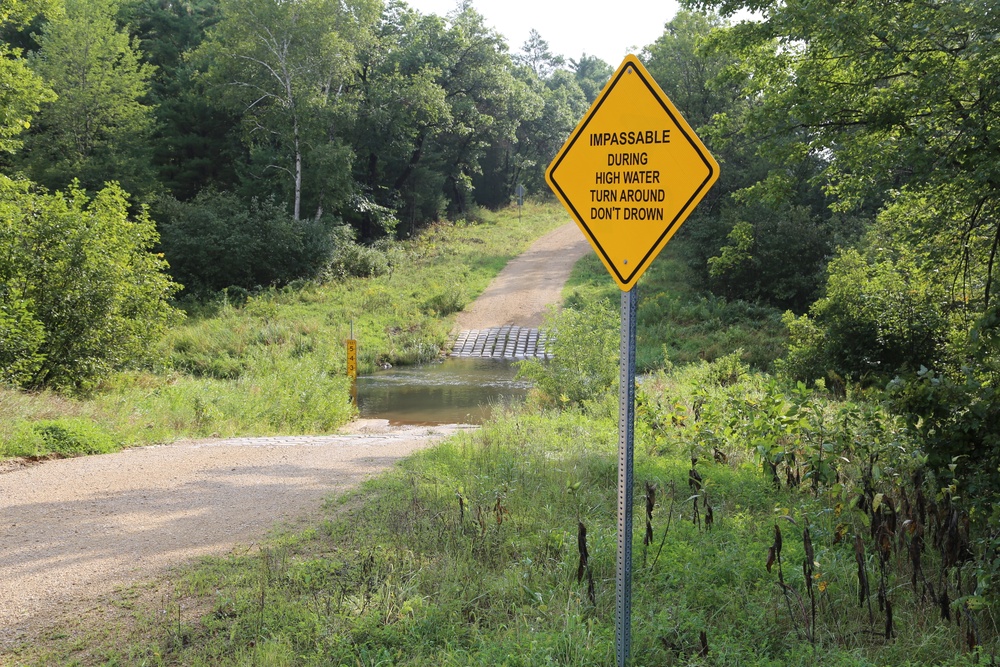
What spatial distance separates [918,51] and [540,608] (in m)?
7.32

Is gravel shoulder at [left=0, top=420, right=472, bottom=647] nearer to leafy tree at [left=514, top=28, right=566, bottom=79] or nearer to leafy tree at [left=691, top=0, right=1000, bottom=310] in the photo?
leafy tree at [left=691, top=0, right=1000, bottom=310]

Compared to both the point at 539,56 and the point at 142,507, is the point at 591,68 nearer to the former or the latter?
the point at 539,56

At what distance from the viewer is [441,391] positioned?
63.9 feet

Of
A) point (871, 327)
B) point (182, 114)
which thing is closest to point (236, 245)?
point (182, 114)

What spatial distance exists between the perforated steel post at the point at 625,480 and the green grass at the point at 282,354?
7318 mm

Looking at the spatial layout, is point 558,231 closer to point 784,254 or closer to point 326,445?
point 784,254

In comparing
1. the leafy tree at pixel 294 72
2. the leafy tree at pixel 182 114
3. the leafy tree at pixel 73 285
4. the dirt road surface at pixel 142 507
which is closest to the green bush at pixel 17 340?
the leafy tree at pixel 73 285

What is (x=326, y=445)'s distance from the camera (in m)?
10.1

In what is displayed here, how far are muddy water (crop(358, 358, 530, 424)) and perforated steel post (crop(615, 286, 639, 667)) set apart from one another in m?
11.4

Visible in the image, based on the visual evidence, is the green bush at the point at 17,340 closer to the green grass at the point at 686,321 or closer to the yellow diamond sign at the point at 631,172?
the yellow diamond sign at the point at 631,172

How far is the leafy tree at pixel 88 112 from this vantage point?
29516 mm

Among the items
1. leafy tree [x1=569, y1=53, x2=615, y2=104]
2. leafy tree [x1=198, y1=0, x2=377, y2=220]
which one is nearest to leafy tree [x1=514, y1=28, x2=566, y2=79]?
leafy tree [x1=569, y1=53, x2=615, y2=104]

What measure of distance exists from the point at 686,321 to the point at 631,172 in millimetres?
21463

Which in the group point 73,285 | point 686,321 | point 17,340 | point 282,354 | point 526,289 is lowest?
point 282,354
